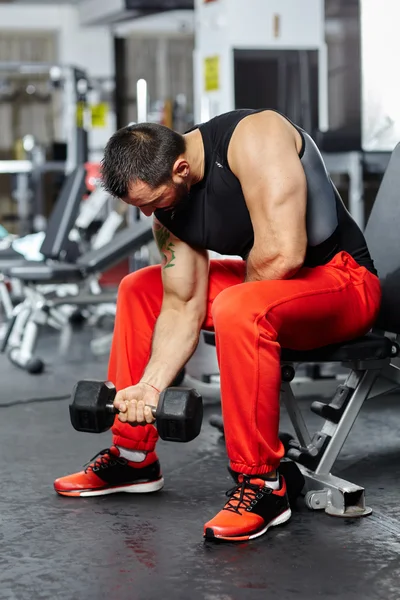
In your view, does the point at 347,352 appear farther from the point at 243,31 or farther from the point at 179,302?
the point at 243,31

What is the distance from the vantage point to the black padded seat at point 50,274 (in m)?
3.85

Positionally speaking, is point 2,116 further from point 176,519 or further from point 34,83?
point 176,519

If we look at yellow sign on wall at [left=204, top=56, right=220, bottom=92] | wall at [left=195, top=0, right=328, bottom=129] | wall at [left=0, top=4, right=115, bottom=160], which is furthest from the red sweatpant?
wall at [left=0, top=4, right=115, bottom=160]

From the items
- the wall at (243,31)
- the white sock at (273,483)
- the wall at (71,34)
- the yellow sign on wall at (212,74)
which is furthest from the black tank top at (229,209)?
the wall at (71,34)

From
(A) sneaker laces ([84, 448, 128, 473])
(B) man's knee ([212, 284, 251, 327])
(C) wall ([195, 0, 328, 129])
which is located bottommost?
(A) sneaker laces ([84, 448, 128, 473])

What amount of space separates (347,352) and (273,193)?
1.26 feet

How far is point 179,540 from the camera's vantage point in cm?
181

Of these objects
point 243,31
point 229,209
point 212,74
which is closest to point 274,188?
point 229,209

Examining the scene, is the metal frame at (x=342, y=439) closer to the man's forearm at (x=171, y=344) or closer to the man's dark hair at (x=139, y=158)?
the man's forearm at (x=171, y=344)

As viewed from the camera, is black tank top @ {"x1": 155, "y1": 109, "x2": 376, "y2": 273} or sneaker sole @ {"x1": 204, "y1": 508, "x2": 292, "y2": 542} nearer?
sneaker sole @ {"x1": 204, "y1": 508, "x2": 292, "y2": 542}

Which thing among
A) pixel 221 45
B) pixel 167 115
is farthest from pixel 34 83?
pixel 221 45

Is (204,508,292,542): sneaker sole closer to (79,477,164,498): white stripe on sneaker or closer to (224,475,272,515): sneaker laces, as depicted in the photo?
(224,475,272,515): sneaker laces

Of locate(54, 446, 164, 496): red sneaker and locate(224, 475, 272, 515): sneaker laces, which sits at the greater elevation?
locate(224, 475, 272, 515): sneaker laces

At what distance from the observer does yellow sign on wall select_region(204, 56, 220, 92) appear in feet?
19.5
